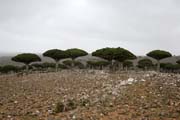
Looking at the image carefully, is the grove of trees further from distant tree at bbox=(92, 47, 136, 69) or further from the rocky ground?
the rocky ground

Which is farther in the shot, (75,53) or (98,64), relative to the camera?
(98,64)

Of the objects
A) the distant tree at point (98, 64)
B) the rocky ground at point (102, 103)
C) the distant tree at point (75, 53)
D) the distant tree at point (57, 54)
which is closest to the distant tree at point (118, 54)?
the distant tree at point (75, 53)

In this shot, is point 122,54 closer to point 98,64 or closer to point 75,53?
point 75,53

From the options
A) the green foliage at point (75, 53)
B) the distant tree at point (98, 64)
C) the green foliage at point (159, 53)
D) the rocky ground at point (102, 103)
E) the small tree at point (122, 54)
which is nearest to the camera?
the rocky ground at point (102, 103)

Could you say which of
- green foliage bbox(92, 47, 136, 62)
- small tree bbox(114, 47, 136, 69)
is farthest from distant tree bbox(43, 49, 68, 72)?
small tree bbox(114, 47, 136, 69)

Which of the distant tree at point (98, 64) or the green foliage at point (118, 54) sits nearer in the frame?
the green foliage at point (118, 54)

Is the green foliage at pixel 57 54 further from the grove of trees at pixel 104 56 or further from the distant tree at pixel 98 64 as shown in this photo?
the distant tree at pixel 98 64

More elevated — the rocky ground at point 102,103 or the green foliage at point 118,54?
the green foliage at point 118,54

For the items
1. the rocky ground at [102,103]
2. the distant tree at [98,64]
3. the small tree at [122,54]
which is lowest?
the rocky ground at [102,103]

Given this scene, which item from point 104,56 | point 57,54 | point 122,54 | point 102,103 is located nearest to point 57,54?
point 57,54

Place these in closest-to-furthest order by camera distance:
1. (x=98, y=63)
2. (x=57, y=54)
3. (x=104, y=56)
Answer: (x=104, y=56)
(x=57, y=54)
(x=98, y=63)

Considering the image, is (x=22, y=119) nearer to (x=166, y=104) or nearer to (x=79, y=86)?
(x=166, y=104)

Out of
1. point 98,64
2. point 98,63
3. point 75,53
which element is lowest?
point 98,64

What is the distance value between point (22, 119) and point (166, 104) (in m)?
7.49
